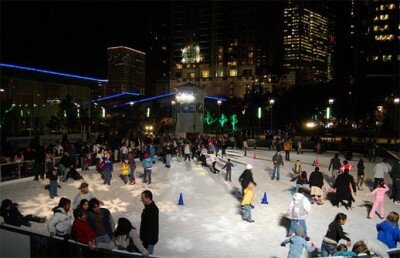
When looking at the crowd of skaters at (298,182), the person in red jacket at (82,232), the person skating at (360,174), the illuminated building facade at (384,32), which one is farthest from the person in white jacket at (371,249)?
the illuminated building facade at (384,32)

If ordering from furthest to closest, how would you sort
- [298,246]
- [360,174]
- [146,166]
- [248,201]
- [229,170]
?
[229,170], [146,166], [360,174], [248,201], [298,246]

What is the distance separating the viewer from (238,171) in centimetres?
Answer: 2122

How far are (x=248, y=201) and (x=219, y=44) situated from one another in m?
117

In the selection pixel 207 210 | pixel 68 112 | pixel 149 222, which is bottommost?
pixel 207 210

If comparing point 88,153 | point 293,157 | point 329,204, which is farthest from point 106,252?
point 293,157

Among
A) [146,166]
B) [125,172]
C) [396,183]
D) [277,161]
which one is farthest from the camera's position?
[277,161]

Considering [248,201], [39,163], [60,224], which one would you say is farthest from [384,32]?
[60,224]

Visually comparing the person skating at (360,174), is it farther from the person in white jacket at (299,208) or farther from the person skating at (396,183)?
the person in white jacket at (299,208)

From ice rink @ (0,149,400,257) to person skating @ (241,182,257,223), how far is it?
9.7 inches

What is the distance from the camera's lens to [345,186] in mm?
12773

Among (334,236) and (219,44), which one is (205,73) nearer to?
(219,44)

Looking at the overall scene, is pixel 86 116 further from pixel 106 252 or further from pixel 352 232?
pixel 106 252

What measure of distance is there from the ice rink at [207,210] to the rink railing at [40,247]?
6.19 ft

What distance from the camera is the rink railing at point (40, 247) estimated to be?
5752mm
